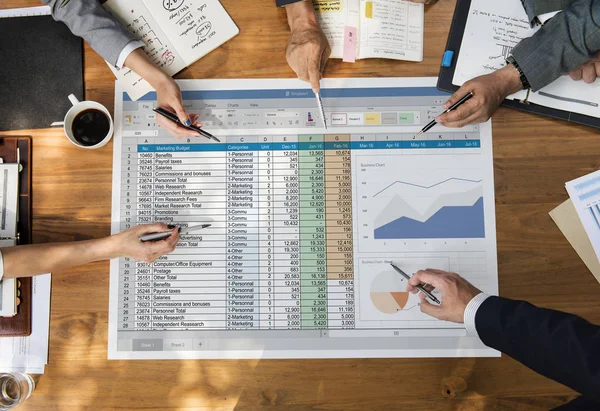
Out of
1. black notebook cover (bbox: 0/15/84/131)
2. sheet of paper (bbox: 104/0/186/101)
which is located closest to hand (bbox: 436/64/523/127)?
sheet of paper (bbox: 104/0/186/101)

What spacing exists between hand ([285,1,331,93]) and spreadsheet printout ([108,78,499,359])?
58 mm

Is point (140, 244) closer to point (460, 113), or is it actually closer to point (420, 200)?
point (420, 200)

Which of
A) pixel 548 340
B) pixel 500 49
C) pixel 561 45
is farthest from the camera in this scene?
pixel 500 49

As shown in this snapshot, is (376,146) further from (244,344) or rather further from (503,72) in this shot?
(244,344)

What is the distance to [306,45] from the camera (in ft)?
3.94

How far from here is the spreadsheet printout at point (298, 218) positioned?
1.21m

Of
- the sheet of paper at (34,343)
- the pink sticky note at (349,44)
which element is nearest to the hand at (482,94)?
the pink sticky note at (349,44)

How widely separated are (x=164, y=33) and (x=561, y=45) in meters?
1.06

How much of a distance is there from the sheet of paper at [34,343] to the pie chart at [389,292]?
0.88 meters

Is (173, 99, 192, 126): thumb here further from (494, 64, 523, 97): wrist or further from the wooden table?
(494, 64, 523, 97): wrist

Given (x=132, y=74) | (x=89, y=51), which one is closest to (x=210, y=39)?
(x=132, y=74)

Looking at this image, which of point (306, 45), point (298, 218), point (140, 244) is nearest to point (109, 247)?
point (140, 244)

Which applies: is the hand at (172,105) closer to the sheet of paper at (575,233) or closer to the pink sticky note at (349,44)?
the pink sticky note at (349,44)

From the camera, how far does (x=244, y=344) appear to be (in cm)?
121
